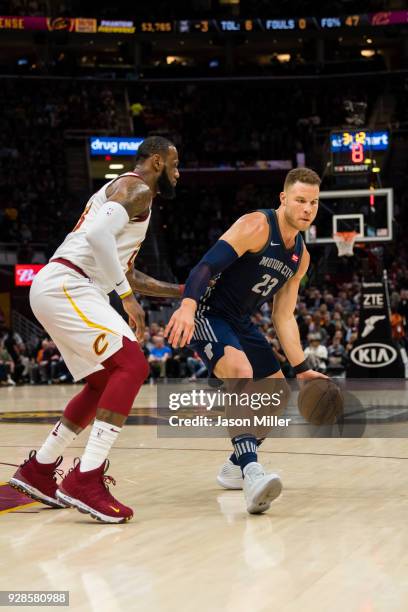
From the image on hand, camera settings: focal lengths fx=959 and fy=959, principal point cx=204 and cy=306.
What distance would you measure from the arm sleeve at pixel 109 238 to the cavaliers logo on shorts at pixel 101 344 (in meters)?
0.24

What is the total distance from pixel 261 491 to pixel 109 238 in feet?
4.92

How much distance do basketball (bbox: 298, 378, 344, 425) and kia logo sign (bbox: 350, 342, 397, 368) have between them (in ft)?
35.7

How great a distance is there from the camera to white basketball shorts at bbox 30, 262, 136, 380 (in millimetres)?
4926

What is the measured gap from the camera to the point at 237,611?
3082 mm

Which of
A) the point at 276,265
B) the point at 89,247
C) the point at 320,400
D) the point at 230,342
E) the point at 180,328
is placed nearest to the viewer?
the point at 180,328

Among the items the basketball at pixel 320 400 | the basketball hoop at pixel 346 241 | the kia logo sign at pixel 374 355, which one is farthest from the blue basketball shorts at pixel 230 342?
the basketball hoop at pixel 346 241

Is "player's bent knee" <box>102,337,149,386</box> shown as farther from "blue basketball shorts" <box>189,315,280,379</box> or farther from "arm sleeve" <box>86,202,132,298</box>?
"blue basketball shorts" <box>189,315,280,379</box>

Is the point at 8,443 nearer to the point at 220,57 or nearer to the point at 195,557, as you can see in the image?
the point at 195,557

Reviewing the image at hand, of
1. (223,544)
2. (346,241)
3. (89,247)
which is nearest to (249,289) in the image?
(89,247)

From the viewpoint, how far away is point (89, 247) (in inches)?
202

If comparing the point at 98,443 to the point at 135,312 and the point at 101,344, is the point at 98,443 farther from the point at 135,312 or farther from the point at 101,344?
the point at 135,312

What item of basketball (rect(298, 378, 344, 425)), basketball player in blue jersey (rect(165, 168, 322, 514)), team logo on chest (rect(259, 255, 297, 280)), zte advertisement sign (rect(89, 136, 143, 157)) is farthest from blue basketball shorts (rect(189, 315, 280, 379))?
zte advertisement sign (rect(89, 136, 143, 157))

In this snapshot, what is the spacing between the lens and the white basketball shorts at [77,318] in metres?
4.93

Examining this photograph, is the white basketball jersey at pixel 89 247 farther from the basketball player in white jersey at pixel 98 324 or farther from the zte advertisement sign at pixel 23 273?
the zte advertisement sign at pixel 23 273
